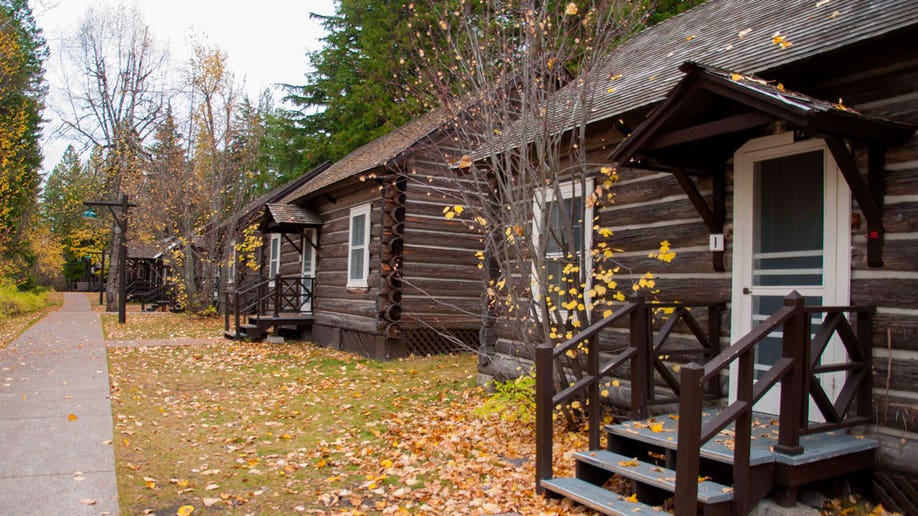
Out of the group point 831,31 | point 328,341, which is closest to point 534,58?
point 831,31

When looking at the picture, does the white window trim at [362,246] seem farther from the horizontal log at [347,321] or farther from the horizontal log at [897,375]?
the horizontal log at [897,375]

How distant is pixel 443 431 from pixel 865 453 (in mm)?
4248

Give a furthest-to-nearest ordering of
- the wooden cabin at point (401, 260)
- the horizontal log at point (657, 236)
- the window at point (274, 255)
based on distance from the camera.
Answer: the window at point (274, 255)
the wooden cabin at point (401, 260)
the horizontal log at point (657, 236)

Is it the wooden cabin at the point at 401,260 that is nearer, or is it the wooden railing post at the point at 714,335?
the wooden railing post at the point at 714,335

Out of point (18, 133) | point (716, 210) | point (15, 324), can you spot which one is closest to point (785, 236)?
point (716, 210)

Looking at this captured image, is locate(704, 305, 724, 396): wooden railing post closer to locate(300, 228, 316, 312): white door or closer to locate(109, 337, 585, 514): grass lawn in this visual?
locate(109, 337, 585, 514): grass lawn

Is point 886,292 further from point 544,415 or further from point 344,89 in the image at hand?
point 344,89

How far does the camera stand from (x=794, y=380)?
4180 millimetres

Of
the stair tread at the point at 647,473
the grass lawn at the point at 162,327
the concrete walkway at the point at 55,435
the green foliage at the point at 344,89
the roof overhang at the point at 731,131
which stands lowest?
the grass lawn at the point at 162,327

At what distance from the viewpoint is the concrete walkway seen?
5125 mm

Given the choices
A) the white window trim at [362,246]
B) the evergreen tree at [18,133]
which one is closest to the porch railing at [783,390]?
the white window trim at [362,246]

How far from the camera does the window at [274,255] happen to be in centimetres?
2142

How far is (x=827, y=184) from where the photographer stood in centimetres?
526

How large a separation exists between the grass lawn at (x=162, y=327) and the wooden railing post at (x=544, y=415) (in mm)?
14976
